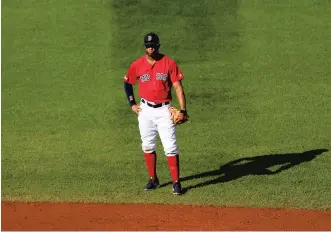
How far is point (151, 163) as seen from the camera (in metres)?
11.1

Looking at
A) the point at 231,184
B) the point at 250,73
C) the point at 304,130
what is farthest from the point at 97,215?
the point at 250,73

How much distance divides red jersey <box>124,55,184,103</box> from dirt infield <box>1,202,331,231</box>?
158 cm

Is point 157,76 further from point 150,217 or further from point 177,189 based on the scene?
point 150,217

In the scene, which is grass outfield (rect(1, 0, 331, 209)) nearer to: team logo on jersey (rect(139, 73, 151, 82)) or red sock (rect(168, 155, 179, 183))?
red sock (rect(168, 155, 179, 183))

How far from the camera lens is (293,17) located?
19.8m

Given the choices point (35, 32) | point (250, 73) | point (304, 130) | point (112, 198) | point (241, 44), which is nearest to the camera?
point (112, 198)

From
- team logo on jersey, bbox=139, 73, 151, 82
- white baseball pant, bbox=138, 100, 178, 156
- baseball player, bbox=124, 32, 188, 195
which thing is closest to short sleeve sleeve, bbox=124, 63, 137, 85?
baseball player, bbox=124, 32, 188, 195

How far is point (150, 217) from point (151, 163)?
1.40 meters

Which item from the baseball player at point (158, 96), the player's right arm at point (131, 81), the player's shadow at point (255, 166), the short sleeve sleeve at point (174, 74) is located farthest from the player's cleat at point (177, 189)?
the short sleeve sleeve at point (174, 74)

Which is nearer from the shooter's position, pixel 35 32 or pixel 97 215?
pixel 97 215

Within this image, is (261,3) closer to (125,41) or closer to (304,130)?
(125,41)

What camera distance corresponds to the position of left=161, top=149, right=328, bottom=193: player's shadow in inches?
461

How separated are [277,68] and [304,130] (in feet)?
11.8

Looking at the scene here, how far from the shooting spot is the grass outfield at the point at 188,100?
11367mm
